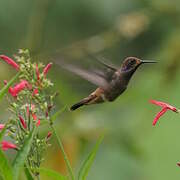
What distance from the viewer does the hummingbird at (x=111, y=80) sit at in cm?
191

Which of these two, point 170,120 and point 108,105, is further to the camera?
point 170,120

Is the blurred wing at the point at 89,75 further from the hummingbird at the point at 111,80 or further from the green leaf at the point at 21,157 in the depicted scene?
the green leaf at the point at 21,157

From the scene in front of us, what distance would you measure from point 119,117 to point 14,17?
Answer: 215cm

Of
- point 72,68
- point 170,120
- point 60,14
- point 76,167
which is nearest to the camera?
point 72,68

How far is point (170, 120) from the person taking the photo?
27.2 ft

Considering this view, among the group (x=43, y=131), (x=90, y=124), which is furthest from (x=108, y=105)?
(x=43, y=131)

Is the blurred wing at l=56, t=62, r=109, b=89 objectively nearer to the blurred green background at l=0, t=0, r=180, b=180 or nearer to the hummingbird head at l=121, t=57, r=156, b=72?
the hummingbird head at l=121, t=57, r=156, b=72

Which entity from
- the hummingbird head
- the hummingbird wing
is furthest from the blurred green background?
the hummingbird head

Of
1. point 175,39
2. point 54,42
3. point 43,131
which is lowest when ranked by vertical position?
point 43,131

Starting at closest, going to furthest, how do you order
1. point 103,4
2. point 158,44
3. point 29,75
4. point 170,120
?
point 29,75 < point 103,4 < point 158,44 < point 170,120

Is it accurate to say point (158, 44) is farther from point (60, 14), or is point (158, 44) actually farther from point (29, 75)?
point (29, 75)

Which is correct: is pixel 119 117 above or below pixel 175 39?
below

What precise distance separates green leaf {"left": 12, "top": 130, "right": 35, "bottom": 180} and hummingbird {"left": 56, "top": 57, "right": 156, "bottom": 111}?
43cm

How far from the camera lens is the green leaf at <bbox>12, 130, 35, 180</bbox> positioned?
1458 mm
